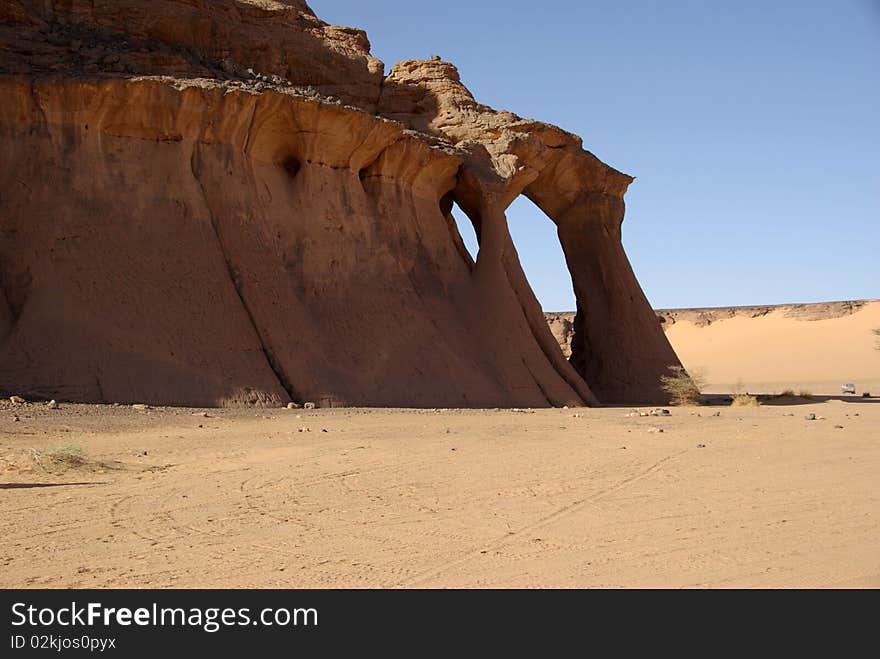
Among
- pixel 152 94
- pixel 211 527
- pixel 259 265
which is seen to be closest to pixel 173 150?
pixel 152 94

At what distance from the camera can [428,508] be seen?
19.9ft

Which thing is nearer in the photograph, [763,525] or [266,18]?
[763,525]

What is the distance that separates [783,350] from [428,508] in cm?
5676

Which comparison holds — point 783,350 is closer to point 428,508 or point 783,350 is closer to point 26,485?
point 428,508

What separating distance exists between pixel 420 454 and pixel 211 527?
4.04m

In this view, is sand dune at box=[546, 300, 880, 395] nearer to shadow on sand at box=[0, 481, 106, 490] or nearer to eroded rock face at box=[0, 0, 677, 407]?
eroded rock face at box=[0, 0, 677, 407]

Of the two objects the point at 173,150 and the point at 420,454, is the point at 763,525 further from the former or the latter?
the point at 173,150

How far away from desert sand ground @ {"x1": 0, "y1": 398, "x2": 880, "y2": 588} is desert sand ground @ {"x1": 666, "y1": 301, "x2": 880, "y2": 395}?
125 feet

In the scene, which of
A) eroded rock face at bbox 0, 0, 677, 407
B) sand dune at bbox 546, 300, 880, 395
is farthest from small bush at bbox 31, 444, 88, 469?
sand dune at bbox 546, 300, 880, 395

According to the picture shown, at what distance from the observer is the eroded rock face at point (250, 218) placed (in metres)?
14.9

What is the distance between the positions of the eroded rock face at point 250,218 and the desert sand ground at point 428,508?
4.19m

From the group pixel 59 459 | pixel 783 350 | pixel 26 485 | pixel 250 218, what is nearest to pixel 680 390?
pixel 250 218
